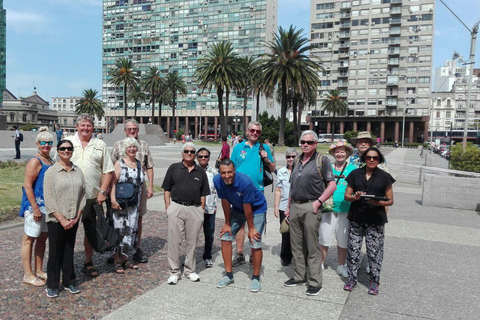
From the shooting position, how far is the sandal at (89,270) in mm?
4590

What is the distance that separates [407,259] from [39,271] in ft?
16.5

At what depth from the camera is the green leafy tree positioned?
11.5 meters

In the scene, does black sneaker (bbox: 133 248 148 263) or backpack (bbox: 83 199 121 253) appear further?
Result: black sneaker (bbox: 133 248 148 263)

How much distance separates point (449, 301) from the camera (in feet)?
13.3

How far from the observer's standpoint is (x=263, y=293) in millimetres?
Result: 4223

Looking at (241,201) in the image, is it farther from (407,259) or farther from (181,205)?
(407,259)

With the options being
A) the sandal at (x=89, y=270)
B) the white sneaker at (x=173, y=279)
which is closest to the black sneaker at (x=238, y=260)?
the white sneaker at (x=173, y=279)

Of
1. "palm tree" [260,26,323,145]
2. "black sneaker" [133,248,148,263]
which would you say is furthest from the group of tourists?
"palm tree" [260,26,323,145]

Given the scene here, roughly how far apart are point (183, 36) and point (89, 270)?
10148cm

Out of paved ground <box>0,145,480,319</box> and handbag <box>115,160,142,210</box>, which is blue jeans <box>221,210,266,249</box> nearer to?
paved ground <box>0,145,480,319</box>

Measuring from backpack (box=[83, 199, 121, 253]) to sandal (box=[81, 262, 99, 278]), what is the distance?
522 mm

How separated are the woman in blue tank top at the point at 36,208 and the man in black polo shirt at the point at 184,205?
1376 mm

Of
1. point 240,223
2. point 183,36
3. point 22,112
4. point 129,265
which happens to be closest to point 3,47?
point 22,112

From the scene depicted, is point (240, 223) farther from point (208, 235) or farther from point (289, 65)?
point (289, 65)
